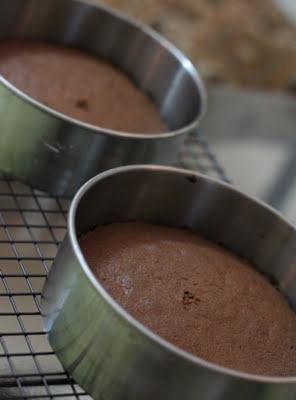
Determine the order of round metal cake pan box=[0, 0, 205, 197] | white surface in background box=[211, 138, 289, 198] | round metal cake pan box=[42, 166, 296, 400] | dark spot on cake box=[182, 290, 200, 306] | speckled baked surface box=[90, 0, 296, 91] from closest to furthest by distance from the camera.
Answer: round metal cake pan box=[42, 166, 296, 400], dark spot on cake box=[182, 290, 200, 306], round metal cake pan box=[0, 0, 205, 197], white surface in background box=[211, 138, 289, 198], speckled baked surface box=[90, 0, 296, 91]

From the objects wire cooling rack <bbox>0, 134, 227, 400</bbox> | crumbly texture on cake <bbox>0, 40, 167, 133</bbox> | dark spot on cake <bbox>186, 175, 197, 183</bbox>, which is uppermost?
dark spot on cake <bbox>186, 175, 197, 183</bbox>

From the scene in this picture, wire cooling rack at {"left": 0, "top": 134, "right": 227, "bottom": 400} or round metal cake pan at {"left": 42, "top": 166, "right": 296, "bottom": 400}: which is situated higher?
round metal cake pan at {"left": 42, "top": 166, "right": 296, "bottom": 400}

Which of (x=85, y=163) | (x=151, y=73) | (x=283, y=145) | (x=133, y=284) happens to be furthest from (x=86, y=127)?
(x=283, y=145)

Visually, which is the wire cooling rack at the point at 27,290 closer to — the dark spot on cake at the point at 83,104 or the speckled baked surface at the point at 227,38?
the dark spot on cake at the point at 83,104

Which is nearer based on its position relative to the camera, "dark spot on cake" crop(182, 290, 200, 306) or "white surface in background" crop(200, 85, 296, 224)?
"dark spot on cake" crop(182, 290, 200, 306)

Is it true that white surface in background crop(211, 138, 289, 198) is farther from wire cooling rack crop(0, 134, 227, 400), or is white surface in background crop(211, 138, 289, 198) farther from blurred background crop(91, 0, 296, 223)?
wire cooling rack crop(0, 134, 227, 400)

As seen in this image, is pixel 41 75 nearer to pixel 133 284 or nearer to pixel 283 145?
pixel 133 284

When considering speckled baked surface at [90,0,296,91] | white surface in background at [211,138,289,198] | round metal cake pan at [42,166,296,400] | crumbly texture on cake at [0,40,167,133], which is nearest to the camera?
round metal cake pan at [42,166,296,400]

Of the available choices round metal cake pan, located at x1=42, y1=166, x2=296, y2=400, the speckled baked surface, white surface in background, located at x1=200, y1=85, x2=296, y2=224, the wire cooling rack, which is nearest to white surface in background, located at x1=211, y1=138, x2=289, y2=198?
white surface in background, located at x1=200, y1=85, x2=296, y2=224
